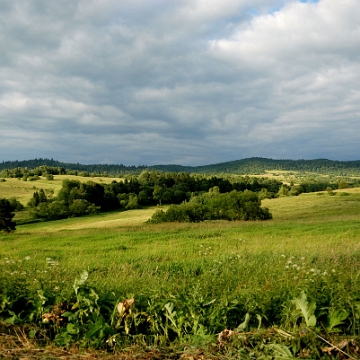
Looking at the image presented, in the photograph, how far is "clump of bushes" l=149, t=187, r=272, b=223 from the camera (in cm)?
4803

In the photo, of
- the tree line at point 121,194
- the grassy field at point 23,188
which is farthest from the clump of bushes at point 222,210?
the grassy field at point 23,188

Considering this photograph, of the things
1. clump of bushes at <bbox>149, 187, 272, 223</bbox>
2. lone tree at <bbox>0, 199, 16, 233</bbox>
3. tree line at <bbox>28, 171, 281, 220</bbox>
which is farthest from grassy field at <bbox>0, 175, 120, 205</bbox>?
clump of bushes at <bbox>149, 187, 272, 223</bbox>

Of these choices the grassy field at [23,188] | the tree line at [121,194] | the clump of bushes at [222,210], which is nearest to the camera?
the clump of bushes at [222,210]

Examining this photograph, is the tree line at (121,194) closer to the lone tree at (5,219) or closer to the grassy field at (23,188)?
the grassy field at (23,188)

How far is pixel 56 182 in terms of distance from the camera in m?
131

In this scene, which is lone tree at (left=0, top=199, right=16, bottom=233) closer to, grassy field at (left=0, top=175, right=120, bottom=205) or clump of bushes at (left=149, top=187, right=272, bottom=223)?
clump of bushes at (left=149, top=187, right=272, bottom=223)

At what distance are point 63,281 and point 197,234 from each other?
1485 cm

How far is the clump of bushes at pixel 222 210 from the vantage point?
48.0 m

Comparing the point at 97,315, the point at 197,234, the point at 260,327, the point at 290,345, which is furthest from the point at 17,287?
the point at 197,234

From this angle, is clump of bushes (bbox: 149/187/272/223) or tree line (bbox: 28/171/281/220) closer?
clump of bushes (bbox: 149/187/272/223)

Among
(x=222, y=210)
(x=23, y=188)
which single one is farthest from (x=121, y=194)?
(x=222, y=210)

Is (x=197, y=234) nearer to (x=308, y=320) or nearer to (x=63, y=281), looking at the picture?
(x=63, y=281)

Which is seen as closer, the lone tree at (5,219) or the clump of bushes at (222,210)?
the clump of bushes at (222,210)

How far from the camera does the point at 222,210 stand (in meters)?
50.6
